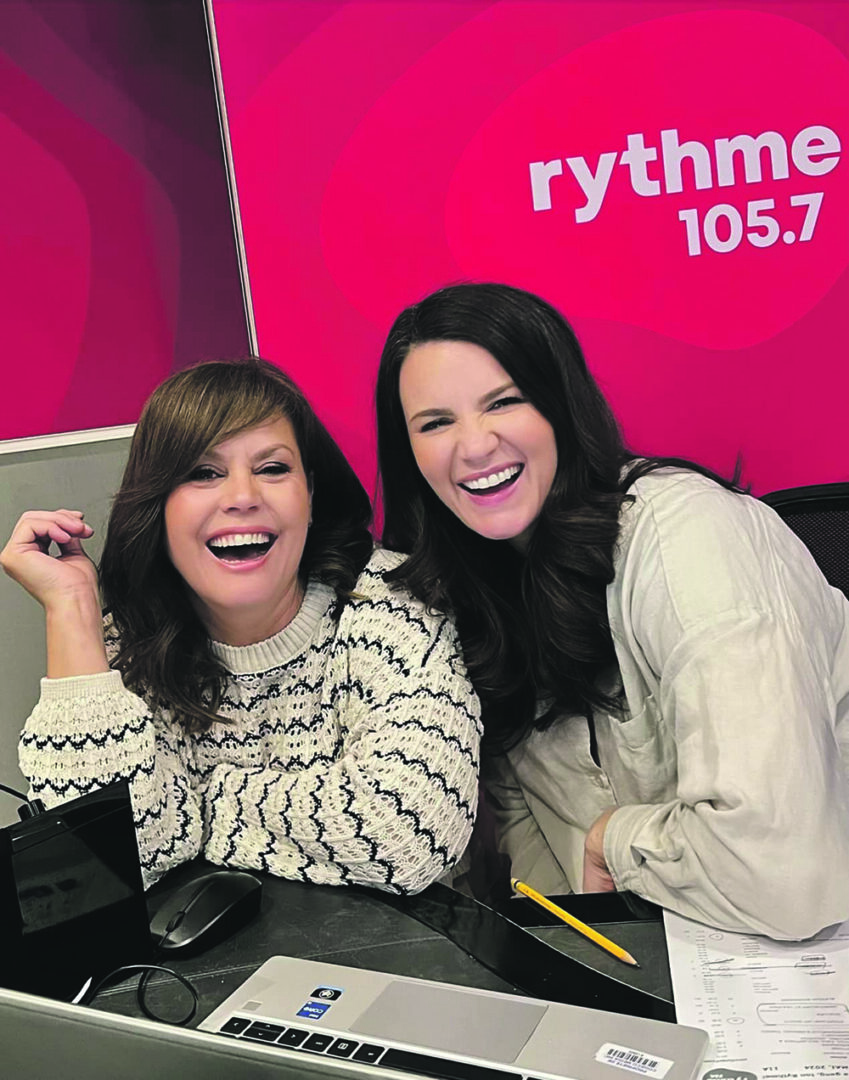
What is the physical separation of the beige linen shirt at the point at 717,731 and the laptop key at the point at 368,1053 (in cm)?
38

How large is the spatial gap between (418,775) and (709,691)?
35 centimetres

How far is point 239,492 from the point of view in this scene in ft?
4.61

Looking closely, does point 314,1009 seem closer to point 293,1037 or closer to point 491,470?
point 293,1037

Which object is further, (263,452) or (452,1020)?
(263,452)

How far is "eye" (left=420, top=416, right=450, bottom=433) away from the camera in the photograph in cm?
147

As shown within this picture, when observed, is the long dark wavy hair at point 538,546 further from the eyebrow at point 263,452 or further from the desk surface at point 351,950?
the desk surface at point 351,950

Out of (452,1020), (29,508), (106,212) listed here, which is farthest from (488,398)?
(106,212)

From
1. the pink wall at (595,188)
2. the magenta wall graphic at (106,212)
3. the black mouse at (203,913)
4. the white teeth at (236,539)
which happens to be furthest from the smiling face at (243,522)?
the magenta wall graphic at (106,212)

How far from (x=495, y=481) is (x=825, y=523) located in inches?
23.7

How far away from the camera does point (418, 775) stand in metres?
1.26

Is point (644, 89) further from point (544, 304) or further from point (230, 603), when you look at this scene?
point (230, 603)

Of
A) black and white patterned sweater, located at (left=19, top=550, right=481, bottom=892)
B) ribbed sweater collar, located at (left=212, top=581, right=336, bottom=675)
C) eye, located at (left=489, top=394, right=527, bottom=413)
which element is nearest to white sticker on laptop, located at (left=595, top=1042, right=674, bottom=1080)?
black and white patterned sweater, located at (left=19, top=550, right=481, bottom=892)

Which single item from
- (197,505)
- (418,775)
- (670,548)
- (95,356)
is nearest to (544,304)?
(670,548)

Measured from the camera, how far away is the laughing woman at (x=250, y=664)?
1271mm
